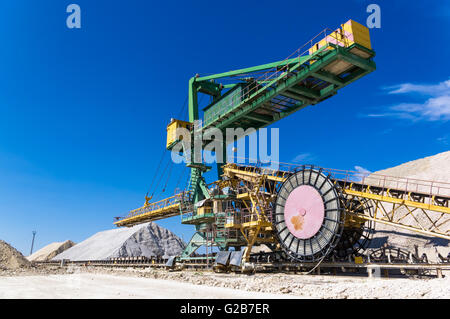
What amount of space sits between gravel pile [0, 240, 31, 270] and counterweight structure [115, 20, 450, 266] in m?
16.2

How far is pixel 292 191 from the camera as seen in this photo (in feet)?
61.5

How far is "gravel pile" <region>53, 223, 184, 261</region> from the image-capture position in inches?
1777

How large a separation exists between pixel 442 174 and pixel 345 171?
20.5 meters

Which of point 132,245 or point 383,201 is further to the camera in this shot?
point 132,245

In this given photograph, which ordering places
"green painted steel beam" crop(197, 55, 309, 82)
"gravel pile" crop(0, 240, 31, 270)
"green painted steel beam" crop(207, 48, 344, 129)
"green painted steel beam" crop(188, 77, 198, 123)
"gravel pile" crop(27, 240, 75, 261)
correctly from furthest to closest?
"gravel pile" crop(27, 240, 75, 261), "gravel pile" crop(0, 240, 31, 270), "green painted steel beam" crop(188, 77, 198, 123), "green painted steel beam" crop(197, 55, 309, 82), "green painted steel beam" crop(207, 48, 344, 129)

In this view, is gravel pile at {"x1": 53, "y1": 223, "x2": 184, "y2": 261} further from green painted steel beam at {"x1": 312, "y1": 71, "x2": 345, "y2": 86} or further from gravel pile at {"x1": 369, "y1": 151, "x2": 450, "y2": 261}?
green painted steel beam at {"x1": 312, "y1": 71, "x2": 345, "y2": 86}

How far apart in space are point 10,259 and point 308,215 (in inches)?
1129

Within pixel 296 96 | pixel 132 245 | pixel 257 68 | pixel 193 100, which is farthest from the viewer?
pixel 132 245

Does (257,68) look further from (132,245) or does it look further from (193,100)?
(132,245)

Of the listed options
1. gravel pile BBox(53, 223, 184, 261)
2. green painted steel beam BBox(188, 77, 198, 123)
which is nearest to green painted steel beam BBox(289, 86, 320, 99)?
green painted steel beam BBox(188, 77, 198, 123)

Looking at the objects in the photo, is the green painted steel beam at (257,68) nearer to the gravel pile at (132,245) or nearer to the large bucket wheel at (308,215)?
the large bucket wheel at (308,215)

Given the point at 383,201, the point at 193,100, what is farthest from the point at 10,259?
the point at 383,201

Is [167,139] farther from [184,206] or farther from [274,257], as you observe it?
[274,257]
